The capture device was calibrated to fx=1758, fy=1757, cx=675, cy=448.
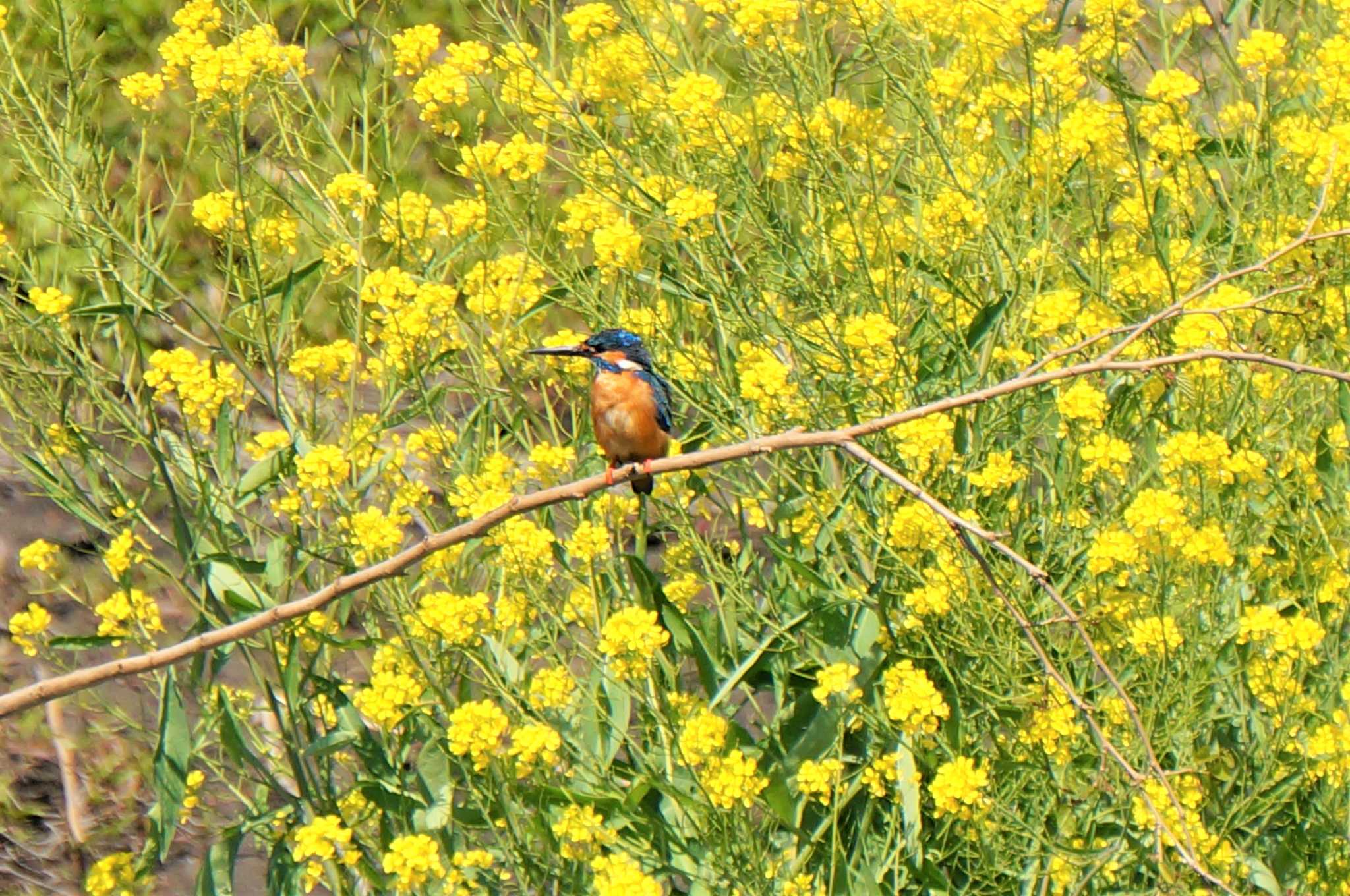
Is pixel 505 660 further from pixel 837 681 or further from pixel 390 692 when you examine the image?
pixel 837 681

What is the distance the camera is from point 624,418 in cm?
383

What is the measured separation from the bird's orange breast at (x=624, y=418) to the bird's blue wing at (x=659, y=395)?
0.02m

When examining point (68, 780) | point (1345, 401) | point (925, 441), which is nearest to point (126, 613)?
point (925, 441)

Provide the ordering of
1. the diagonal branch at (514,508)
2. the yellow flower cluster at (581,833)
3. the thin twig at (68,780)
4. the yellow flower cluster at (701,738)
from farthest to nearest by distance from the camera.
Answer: the thin twig at (68,780), the yellow flower cluster at (581,833), the yellow flower cluster at (701,738), the diagonal branch at (514,508)

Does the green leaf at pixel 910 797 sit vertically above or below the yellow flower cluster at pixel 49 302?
below

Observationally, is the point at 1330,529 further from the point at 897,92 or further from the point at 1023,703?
the point at 897,92

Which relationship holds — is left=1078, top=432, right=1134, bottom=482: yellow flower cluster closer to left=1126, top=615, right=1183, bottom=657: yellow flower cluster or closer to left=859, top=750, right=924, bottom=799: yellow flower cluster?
left=1126, top=615, right=1183, bottom=657: yellow flower cluster

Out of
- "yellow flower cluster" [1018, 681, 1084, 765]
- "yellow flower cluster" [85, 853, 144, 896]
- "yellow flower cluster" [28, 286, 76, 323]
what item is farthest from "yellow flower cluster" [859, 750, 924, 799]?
"yellow flower cluster" [28, 286, 76, 323]

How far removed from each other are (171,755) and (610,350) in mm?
1246

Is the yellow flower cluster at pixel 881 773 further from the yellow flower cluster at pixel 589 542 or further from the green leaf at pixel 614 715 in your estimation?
the yellow flower cluster at pixel 589 542

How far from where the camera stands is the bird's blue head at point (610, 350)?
3.76 meters

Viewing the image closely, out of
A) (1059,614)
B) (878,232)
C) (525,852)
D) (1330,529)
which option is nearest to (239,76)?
(878,232)

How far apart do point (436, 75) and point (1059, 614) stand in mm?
1792

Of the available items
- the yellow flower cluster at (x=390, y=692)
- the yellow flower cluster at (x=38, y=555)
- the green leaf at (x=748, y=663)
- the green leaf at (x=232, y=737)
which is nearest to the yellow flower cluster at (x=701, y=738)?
the green leaf at (x=748, y=663)
